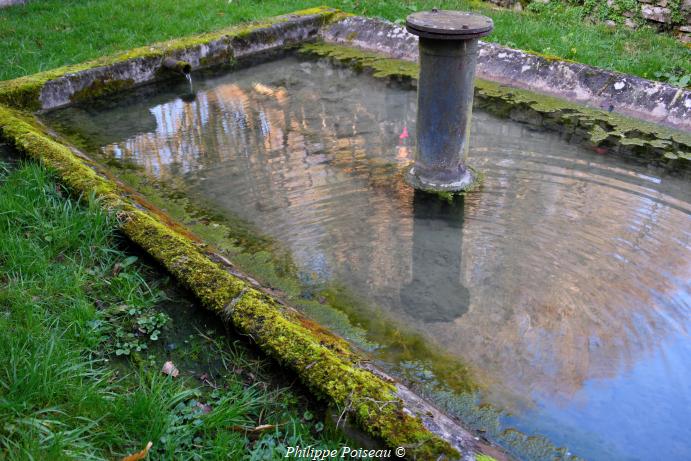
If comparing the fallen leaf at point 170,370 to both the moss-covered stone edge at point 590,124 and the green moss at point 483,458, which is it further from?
the moss-covered stone edge at point 590,124

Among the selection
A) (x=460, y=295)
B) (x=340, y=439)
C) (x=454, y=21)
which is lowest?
(x=460, y=295)

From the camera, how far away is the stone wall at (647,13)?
25.3 ft

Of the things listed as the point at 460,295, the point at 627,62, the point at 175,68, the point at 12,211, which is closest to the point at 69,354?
the point at 12,211

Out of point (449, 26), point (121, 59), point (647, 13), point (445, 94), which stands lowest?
point (121, 59)

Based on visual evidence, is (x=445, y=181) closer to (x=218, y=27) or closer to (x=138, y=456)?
(x=138, y=456)

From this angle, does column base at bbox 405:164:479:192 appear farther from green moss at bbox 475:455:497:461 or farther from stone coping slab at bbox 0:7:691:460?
green moss at bbox 475:455:497:461

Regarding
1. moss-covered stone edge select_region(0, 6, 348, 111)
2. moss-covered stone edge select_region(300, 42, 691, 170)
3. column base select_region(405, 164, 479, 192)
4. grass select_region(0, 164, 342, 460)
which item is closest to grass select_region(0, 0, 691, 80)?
moss-covered stone edge select_region(0, 6, 348, 111)

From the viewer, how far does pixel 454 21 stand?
443 cm

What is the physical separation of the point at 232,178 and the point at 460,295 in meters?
2.27

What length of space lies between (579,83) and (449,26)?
2.47 meters

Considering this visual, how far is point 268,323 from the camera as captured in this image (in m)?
2.93

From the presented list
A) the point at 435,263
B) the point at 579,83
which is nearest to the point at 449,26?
the point at 435,263

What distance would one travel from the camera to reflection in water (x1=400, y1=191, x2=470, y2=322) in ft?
11.8

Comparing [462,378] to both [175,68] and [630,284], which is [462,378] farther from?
[175,68]
